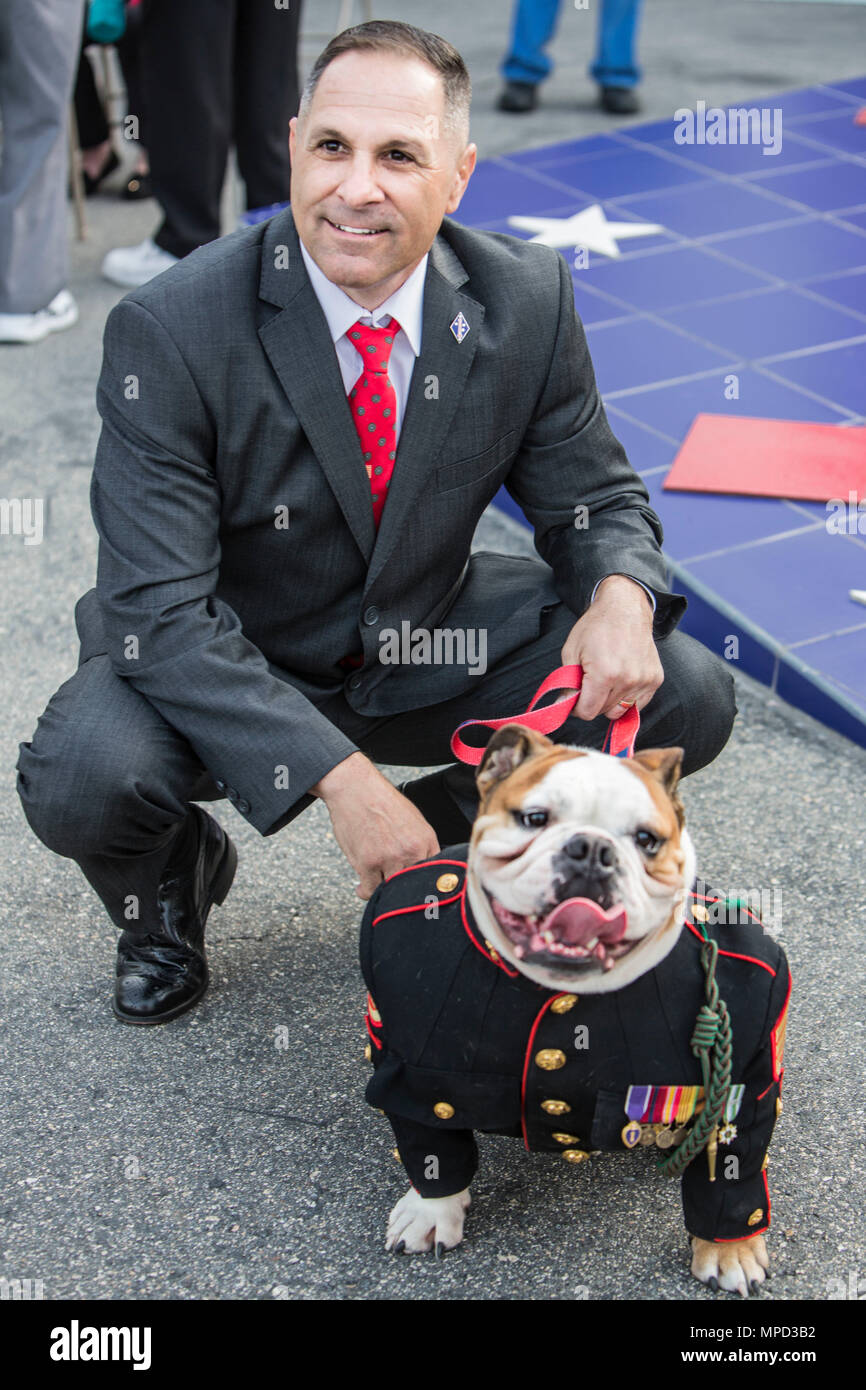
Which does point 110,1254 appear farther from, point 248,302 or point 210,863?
point 248,302

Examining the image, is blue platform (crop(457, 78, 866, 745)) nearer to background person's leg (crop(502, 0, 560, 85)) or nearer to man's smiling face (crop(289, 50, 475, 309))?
background person's leg (crop(502, 0, 560, 85))

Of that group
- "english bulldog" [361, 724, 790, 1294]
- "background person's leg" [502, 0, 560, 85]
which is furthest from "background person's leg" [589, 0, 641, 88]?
"english bulldog" [361, 724, 790, 1294]

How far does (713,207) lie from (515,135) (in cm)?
137

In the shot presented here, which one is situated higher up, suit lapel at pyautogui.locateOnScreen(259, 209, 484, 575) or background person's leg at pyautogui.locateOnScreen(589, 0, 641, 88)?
suit lapel at pyautogui.locateOnScreen(259, 209, 484, 575)

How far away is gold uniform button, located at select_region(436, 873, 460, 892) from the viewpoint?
1787 millimetres

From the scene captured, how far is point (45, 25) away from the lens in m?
4.34

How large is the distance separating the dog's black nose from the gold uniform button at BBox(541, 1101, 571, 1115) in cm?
38

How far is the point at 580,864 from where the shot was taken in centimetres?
149

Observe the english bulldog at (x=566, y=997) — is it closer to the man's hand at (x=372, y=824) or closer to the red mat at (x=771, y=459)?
the man's hand at (x=372, y=824)

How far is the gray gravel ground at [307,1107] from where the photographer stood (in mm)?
1867

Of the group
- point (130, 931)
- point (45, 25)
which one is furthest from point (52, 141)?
→ point (130, 931)

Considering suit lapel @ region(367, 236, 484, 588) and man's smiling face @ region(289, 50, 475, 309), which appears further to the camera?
suit lapel @ region(367, 236, 484, 588)

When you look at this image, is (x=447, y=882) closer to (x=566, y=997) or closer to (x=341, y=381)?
(x=566, y=997)

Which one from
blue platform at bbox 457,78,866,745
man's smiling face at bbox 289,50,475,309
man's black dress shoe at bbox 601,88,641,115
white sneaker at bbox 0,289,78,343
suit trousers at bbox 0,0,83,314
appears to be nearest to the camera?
man's smiling face at bbox 289,50,475,309
